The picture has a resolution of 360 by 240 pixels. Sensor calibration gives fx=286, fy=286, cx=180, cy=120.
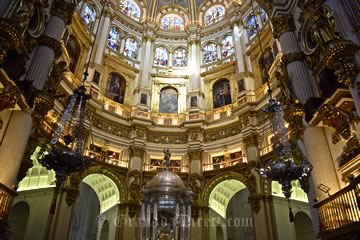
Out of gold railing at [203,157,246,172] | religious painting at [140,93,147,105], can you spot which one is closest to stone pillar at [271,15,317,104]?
gold railing at [203,157,246,172]

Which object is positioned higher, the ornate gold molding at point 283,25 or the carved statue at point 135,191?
the ornate gold molding at point 283,25

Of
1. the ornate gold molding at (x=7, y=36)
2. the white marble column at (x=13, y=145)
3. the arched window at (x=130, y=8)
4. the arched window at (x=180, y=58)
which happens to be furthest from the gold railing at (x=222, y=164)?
the arched window at (x=130, y=8)

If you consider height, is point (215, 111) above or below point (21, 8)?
above

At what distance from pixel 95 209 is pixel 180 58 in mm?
15428

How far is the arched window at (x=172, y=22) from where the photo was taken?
96.0 ft

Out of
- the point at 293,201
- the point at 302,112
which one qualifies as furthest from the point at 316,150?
the point at 293,201

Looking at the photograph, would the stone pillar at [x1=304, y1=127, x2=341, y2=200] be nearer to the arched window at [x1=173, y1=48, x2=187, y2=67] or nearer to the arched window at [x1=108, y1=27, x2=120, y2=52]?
the arched window at [x1=173, y1=48, x2=187, y2=67]

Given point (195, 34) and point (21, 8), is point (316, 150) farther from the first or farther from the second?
point (195, 34)

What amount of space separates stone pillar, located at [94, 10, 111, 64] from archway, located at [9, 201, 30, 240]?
11.2 metres

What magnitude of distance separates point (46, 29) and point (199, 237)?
14.4 meters

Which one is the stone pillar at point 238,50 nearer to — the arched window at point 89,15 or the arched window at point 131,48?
the arched window at point 131,48

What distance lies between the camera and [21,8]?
32.9 ft

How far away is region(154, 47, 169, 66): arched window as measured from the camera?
26469mm

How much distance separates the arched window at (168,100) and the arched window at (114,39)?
18.2ft
